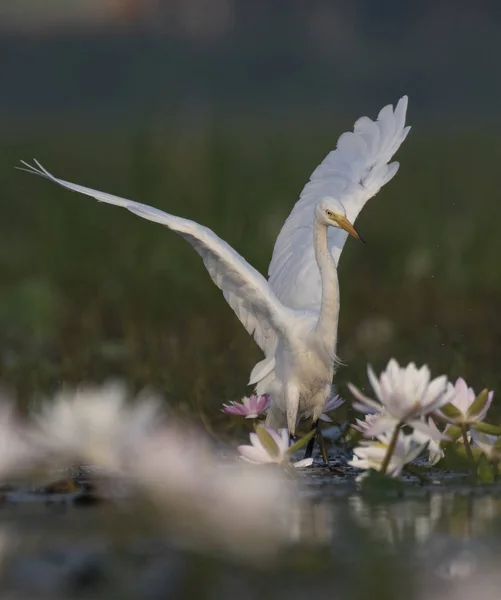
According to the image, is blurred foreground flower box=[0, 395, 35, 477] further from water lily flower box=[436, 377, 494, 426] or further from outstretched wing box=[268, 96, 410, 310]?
outstretched wing box=[268, 96, 410, 310]

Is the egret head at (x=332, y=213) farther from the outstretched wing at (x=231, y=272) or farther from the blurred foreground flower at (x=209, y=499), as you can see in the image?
the blurred foreground flower at (x=209, y=499)

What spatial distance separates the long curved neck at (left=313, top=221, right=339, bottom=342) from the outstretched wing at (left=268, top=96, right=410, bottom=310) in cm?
43

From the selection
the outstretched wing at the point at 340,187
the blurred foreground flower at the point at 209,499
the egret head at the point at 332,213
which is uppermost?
the outstretched wing at the point at 340,187

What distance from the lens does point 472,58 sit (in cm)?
3045

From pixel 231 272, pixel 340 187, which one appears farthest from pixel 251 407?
pixel 340 187

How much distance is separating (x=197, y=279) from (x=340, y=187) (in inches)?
105

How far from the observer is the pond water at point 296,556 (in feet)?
8.30

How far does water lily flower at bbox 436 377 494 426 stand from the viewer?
11.8ft

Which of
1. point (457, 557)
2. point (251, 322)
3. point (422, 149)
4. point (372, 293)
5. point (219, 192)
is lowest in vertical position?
point (457, 557)

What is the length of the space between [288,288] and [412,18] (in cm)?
2837

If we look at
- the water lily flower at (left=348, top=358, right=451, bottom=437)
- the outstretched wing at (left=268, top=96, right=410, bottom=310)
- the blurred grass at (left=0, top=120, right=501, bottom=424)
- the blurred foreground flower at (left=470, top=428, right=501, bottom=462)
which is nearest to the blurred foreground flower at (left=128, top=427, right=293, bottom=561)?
the water lily flower at (left=348, top=358, right=451, bottom=437)

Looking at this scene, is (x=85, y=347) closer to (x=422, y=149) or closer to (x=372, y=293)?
(x=372, y=293)

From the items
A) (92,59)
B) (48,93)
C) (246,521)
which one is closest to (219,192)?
(246,521)

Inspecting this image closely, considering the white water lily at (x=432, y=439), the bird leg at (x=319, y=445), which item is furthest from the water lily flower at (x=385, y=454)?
the bird leg at (x=319, y=445)
